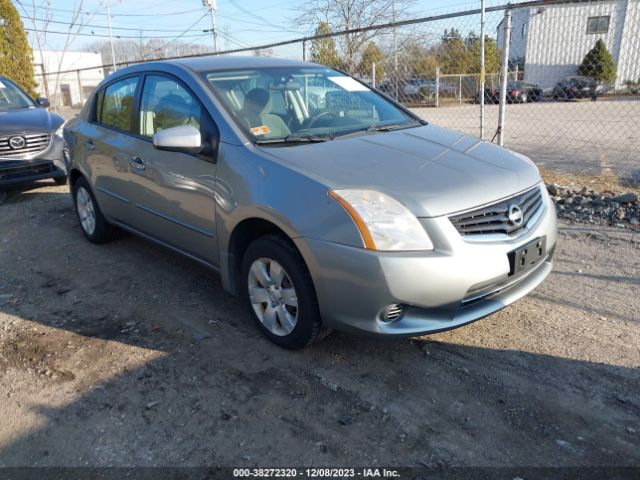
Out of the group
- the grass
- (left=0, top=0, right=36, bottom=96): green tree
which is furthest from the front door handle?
(left=0, top=0, right=36, bottom=96): green tree

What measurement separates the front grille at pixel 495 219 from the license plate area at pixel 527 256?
0.11 metres

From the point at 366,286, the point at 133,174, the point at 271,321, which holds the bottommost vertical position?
the point at 271,321

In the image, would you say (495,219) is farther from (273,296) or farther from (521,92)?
(521,92)

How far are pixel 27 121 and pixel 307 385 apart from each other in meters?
6.67

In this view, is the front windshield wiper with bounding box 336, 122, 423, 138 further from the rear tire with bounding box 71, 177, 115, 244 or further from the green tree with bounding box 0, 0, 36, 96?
the green tree with bounding box 0, 0, 36, 96

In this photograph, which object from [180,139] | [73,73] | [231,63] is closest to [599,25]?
[231,63]

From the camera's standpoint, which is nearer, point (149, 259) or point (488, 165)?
point (488, 165)

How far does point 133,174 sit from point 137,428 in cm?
221

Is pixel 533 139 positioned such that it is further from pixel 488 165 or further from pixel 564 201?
pixel 488 165

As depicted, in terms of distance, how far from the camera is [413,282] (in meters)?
2.71

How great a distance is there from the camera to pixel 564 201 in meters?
6.00

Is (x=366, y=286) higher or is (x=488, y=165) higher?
(x=488, y=165)

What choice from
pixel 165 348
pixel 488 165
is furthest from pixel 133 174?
pixel 488 165

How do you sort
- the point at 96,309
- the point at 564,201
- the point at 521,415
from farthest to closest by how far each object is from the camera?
the point at 564,201, the point at 96,309, the point at 521,415
